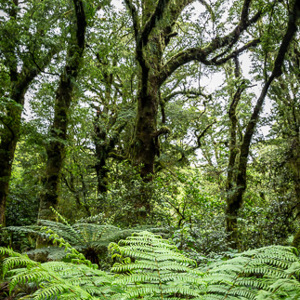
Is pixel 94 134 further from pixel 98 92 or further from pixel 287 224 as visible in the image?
pixel 287 224

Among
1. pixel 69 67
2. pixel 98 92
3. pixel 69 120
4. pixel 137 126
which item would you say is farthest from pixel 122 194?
pixel 98 92

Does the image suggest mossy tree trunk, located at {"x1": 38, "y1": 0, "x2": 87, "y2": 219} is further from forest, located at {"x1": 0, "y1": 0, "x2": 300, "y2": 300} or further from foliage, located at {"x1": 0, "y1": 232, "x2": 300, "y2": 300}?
foliage, located at {"x1": 0, "y1": 232, "x2": 300, "y2": 300}

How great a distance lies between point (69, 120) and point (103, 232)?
357 cm

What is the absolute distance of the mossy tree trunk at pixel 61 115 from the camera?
5008 millimetres

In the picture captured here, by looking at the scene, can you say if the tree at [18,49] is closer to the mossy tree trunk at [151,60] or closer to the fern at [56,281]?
the mossy tree trunk at [151,60]

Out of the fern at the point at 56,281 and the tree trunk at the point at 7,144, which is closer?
the fern at the point at 56,281

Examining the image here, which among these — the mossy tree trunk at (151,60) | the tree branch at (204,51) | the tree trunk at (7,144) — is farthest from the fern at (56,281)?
the tree branch at (204,51)

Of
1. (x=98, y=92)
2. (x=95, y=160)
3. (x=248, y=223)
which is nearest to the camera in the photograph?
(x=248, y=223)

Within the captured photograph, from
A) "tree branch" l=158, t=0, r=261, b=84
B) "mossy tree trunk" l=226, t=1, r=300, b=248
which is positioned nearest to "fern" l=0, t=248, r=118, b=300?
"mossy tree trunk" l=226, t=1, r=300, b=248

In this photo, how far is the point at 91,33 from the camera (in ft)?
19.4

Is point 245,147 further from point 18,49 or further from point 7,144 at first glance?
point 7,144

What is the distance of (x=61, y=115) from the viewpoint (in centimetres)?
540

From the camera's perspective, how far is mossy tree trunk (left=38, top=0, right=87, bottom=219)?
16.4 feet

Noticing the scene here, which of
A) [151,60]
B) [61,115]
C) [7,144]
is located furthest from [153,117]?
[7,144]
